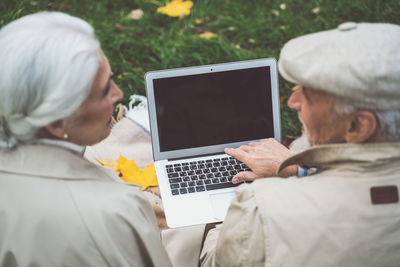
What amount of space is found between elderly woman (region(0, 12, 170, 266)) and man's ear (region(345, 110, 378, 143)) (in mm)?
833

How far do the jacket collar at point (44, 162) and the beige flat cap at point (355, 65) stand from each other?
858 mm

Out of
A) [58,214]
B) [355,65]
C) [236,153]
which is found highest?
[355,65]

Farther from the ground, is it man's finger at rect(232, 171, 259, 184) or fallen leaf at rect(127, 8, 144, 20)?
fallen leaf at rect(127, 8, 144, 20)

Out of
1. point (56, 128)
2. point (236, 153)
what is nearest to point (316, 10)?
point (236, 153)

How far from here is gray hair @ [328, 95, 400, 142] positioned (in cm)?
154

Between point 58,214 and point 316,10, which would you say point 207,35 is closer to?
point 316,10

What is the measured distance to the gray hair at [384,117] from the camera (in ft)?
5.05

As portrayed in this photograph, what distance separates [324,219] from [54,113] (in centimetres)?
99

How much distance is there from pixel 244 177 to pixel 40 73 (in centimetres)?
122

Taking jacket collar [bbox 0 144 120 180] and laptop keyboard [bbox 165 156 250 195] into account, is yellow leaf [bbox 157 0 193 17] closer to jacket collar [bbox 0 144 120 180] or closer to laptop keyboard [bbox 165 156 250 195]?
laptop keyboard [bbox 165 156 250 195]

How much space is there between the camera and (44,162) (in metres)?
1.62

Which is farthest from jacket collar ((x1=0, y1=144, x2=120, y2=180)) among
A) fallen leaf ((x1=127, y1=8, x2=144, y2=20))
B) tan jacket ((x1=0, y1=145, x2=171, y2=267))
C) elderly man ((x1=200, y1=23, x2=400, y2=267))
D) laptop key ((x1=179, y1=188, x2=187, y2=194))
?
fallen leaf ((x1=127, y1=8, x2=144, y2=20))

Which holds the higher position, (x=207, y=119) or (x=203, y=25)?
(x=207, y=119)

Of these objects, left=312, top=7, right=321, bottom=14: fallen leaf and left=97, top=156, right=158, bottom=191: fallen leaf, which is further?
left=312, top=7, right=321, bottom=14: fallen leaf
